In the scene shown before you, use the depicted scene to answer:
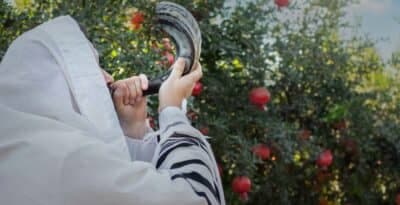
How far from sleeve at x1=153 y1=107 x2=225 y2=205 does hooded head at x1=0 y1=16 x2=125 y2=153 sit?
77mm

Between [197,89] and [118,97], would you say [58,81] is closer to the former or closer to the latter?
[118,97]

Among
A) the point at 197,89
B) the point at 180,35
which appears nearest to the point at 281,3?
the point at 197,89

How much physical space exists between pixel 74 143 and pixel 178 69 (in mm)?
339

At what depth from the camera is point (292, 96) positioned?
3486mm

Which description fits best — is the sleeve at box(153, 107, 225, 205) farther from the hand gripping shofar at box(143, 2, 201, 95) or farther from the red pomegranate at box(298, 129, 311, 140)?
the red pomegranate at box(298, 129, 311, 140)

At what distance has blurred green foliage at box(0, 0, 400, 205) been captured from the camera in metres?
3.03

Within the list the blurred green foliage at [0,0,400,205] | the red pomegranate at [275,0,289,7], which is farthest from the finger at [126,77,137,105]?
the red pomegranate at [275,0,289,7]

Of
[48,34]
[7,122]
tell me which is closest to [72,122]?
[7,122]

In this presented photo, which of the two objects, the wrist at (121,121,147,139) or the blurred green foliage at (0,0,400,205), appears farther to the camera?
the blurred green foliage at (0,0,400,205)

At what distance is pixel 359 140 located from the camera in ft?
11.7

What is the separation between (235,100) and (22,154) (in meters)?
2.17

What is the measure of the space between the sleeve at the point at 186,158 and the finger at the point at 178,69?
3.4 inches

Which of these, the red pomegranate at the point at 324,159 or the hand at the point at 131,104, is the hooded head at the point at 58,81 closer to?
the hand at the point at 131,104

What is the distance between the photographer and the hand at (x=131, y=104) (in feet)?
4.71
